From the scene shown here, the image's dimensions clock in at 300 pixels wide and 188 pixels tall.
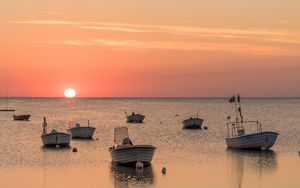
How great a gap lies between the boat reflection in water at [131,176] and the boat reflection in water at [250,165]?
5646 millimetres

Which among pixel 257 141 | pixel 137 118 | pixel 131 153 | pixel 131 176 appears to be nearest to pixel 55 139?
pixel 257 141

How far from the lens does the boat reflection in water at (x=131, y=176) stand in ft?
140

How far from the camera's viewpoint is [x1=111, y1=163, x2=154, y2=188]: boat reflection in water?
42719 mm

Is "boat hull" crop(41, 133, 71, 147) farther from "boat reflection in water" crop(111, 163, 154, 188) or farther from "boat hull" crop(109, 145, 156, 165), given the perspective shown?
"boat hull" crop(109, 145, 156, 165)

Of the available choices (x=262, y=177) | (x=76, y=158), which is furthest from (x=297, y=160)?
(x=76, y=158)

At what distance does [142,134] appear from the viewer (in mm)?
96688

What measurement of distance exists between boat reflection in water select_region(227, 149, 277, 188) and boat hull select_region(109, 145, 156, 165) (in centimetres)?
635

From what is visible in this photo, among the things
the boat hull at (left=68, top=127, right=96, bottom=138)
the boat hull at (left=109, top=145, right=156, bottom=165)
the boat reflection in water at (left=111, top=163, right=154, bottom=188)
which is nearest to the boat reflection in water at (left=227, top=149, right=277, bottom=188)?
the boat reflection in water at (left=111, top=163, right=154, bottom=188)

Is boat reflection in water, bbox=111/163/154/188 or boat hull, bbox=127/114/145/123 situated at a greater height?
boat hull, bbox=127/114/145/123

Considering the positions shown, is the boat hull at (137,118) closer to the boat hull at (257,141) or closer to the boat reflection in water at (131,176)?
the boat hull at (257,141)

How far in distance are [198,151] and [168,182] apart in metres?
22.5

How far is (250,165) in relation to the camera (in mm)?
52938

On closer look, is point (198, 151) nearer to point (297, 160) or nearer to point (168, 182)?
point (297, 160)

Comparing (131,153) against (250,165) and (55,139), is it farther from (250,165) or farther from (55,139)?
(55,139)
